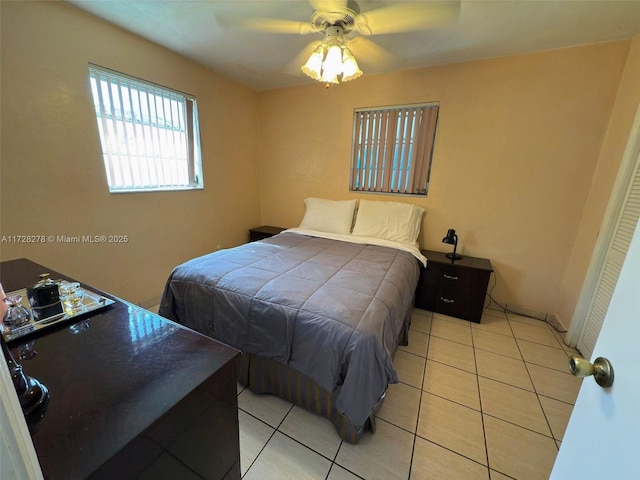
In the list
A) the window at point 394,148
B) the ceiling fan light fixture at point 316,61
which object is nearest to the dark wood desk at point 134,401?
the ceiling fan light fixture at point 316,61

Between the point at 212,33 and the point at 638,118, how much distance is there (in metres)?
3.12

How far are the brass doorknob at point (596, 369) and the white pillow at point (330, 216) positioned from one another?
235 centimetres

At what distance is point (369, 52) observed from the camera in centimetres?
228

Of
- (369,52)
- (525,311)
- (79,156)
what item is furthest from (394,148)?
(79,156)

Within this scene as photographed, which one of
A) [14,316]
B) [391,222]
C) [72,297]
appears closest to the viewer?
[14,316]

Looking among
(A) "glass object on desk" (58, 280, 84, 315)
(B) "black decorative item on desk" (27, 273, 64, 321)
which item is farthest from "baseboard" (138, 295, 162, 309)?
(B) "black decorative item on desk" (27, 273, 64, 321)

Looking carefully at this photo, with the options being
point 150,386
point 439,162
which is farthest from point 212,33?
→ point 150,386

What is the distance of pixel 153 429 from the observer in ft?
1.77

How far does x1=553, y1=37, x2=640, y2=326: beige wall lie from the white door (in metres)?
2.06

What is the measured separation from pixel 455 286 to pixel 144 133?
322cm

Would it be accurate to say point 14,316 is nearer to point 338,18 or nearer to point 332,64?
point 332,64

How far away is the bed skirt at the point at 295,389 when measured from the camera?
1.32m

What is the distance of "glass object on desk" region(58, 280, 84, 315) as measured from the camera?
965 mm

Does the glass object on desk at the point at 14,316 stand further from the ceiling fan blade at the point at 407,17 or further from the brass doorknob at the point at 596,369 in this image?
the ceiling fan blade at the point at 407,17
